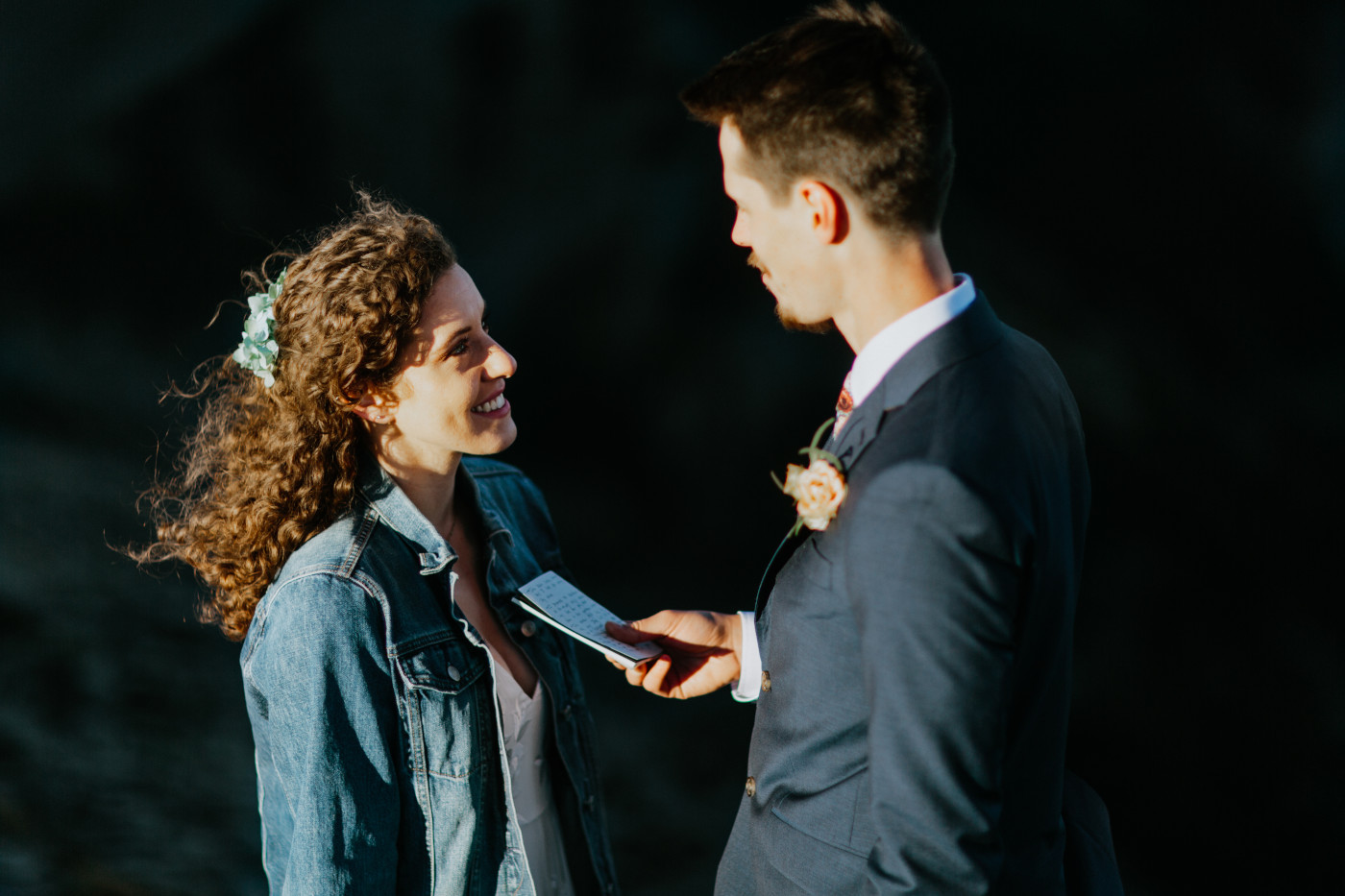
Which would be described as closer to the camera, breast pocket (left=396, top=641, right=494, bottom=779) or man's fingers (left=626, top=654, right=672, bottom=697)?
breast pocket (left=396, top=641, right=494, bottom=779)

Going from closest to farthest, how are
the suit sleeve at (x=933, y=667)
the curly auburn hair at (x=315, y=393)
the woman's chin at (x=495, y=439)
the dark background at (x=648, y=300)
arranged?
the suit sleeve at (x=933, y=667) < the curly auburn hair at (x=315, y=393) < the woman's chin at (x=495, y=439) < the dark background at (x=648, y=300)

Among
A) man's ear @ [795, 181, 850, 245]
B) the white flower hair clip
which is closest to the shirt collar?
man's ear @ [795, 181, 850, 245]

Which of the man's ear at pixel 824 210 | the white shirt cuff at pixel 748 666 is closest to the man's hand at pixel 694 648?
the white shirt cuff at pixel 748 666

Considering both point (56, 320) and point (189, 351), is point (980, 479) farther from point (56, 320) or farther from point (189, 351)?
point (56, 320)

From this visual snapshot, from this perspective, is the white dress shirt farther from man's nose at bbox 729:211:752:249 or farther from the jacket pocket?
the jacket pocket

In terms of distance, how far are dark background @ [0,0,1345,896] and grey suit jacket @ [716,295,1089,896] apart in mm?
1531

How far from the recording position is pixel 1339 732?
259cm

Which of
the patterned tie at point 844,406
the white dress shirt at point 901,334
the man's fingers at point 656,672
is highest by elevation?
the white dress shirt at point 901,334

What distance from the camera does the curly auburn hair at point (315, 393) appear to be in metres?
1.48

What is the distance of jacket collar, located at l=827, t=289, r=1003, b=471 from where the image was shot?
1.10m

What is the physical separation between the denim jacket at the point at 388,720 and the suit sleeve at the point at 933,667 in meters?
0.73

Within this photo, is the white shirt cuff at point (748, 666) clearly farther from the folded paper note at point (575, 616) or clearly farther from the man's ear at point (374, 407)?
the man's ear at point (374, 407)

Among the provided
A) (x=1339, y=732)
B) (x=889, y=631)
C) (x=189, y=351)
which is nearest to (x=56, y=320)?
(x=189, y=351)

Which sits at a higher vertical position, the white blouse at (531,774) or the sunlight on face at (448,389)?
the sunlight on face at (448,389)
